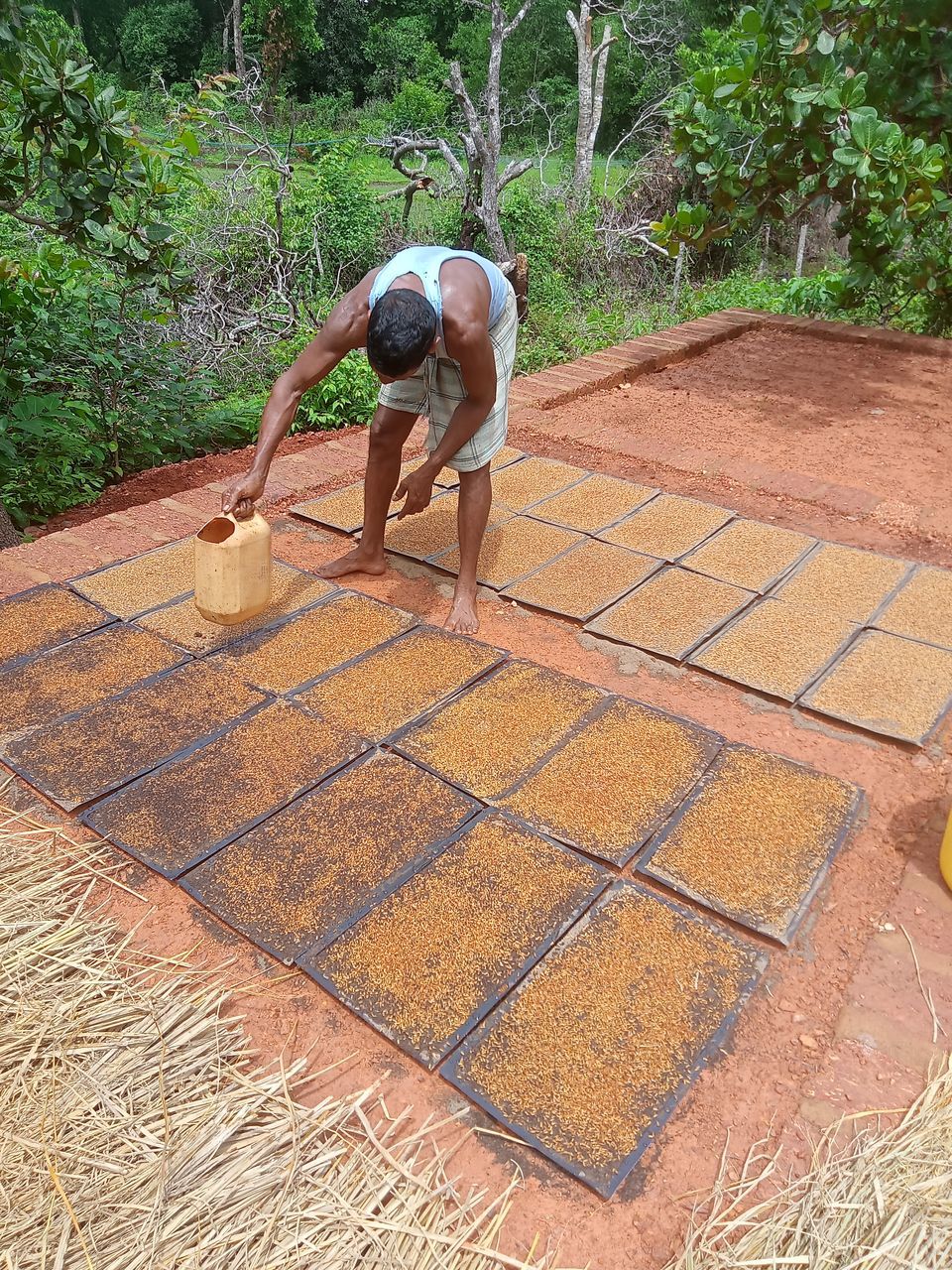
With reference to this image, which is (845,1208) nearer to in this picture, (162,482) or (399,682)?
(399,682)

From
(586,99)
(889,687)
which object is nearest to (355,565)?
(889,687)

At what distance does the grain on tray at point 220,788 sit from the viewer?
6.60ft

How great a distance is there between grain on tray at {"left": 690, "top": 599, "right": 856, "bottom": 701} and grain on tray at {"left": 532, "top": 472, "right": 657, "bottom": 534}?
0.79m

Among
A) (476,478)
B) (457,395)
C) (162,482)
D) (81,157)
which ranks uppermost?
(81,157)

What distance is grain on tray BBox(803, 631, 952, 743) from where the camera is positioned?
97.0 inches

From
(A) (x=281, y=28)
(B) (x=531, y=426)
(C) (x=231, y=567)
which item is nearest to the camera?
(C) (x=231, y=567)

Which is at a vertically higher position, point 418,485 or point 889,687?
point 418,485

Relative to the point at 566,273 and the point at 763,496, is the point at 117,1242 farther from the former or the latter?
the point at 566,273

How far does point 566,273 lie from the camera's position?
32.7ft

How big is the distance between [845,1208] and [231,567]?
1952 millimetres

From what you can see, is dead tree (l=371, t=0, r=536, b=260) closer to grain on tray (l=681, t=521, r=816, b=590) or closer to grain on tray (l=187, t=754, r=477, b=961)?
grain on tray (l=681, t=521, r=816, b=590)

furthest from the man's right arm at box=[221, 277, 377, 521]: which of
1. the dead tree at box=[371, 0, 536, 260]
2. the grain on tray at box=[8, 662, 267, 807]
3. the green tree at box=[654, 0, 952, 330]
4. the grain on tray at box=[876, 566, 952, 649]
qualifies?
the dead tree at box=[371, 0, 536, 260]

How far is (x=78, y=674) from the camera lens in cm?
254

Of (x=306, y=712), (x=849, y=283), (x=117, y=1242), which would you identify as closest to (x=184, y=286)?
(x=306, y=712)
